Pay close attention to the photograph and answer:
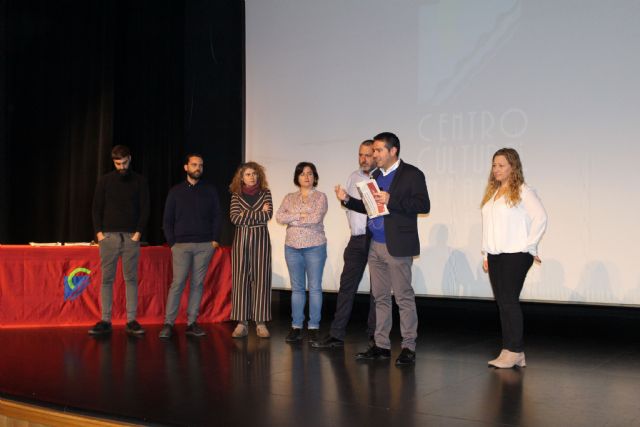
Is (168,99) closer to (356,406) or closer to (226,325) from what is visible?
(226,325)

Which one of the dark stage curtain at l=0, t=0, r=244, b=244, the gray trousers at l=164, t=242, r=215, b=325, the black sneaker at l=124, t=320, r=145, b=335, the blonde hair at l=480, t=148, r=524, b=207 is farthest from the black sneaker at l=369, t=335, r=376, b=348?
the dark stage curtain at l=0, t=0, r=244, b=244

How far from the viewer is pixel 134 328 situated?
5625 mm

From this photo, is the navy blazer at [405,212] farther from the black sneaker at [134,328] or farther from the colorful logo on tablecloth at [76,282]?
the colorful logo on tablecloth at [76,282]

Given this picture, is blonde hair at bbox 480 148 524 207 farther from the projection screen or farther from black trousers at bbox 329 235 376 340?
the projection screen

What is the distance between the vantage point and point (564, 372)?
166 inches

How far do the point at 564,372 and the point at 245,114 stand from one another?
165 inches

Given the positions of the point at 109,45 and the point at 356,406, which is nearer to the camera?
the point at 356,406

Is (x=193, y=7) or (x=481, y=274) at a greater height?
(x=193, y=7)

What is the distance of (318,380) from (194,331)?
1.95m

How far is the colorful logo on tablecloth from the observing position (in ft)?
19.4

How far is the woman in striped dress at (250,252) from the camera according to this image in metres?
5.42

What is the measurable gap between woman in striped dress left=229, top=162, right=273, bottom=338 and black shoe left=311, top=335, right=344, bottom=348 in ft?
2.03

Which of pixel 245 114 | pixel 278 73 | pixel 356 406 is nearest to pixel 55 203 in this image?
pixel 245 114

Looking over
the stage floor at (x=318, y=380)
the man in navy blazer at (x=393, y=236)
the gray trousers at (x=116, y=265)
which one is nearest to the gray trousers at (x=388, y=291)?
the man in navy blazer at (x=393, y=236)
